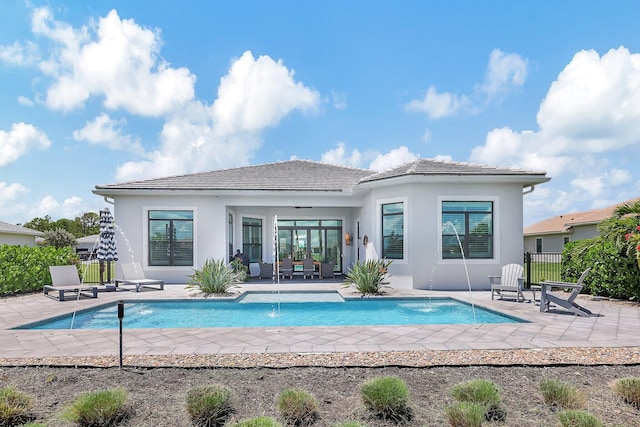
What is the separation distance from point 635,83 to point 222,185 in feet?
Result: 46.1

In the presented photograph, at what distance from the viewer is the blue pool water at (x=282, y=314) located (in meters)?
7.91

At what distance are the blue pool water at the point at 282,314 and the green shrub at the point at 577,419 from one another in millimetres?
4565

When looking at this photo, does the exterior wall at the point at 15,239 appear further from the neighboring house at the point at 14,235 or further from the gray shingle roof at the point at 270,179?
the gray shingle roof at the point at 270,179

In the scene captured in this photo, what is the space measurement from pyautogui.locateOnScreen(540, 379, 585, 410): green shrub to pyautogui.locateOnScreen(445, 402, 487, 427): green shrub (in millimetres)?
822

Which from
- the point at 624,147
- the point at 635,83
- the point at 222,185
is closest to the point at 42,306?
the point at 222,185

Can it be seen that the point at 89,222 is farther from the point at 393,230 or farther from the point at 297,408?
the point at 297,408

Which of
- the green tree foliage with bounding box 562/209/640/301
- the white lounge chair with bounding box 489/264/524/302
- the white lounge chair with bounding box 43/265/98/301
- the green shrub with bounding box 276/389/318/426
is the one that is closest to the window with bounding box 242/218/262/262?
the white lounge chair with bounding box 43/265/98/301

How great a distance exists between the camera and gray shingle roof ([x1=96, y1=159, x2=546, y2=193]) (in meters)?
12.1

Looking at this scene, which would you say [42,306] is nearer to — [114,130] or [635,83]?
[114,130]

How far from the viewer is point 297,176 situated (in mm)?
16844

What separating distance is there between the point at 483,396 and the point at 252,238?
14644 millimetres

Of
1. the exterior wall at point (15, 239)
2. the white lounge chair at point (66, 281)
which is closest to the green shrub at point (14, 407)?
the white lounge chair at point (66, 281)

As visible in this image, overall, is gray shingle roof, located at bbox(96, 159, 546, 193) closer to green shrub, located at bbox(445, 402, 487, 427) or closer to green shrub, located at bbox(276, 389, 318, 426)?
green shrub, located at bbox(445, 402, 487, 427)

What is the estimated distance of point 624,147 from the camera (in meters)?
15.3
